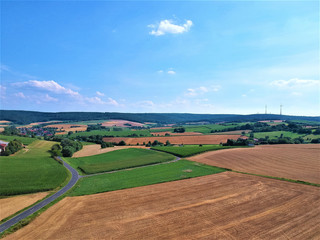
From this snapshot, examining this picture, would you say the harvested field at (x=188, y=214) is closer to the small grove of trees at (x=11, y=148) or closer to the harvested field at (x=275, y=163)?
the harvested field at (x=275, y=163)

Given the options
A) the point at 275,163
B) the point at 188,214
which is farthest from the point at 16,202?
the point at 275,163

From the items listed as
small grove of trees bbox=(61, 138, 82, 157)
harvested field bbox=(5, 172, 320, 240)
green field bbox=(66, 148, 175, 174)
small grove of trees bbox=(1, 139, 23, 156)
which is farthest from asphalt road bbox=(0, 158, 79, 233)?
small grove of trees bbox=(1, 139, 23, 156)

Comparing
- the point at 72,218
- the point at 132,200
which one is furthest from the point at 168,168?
the point at 72,218

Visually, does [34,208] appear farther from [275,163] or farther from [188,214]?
[275,163]

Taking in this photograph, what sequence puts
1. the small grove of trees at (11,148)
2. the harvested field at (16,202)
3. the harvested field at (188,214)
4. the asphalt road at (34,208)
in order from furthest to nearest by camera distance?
the small grove of trees at (11,148)
the harvested field at (16,202)
the asphalt road at (34,208)
the harvested field at (188,214)

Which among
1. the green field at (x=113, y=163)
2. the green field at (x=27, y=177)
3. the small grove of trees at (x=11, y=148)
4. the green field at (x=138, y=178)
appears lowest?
the green field at (x=113, y=163)

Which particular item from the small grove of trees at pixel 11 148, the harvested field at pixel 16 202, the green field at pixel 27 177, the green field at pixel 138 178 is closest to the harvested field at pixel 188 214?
the green field at pixel 138 178
